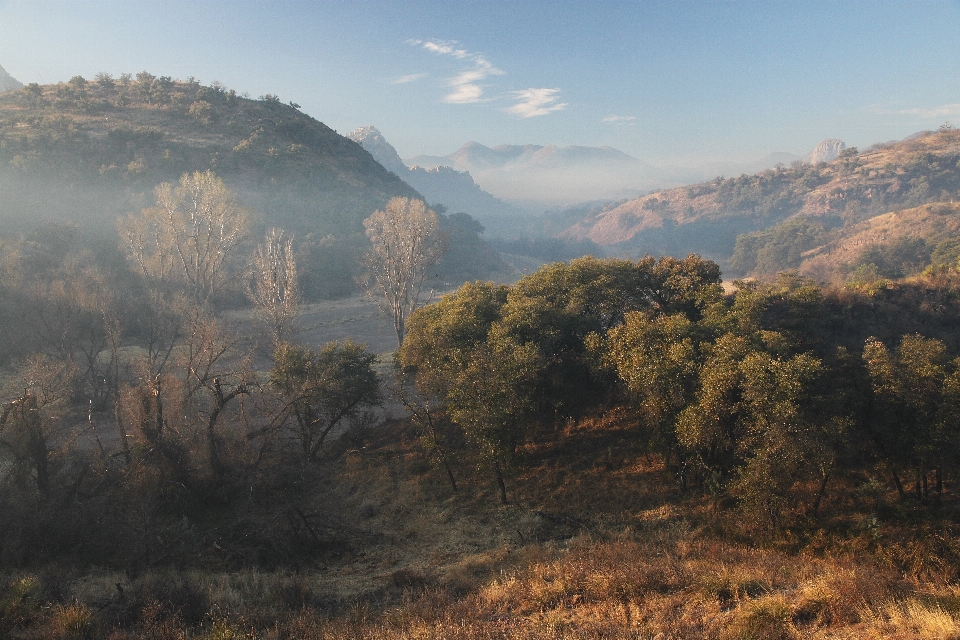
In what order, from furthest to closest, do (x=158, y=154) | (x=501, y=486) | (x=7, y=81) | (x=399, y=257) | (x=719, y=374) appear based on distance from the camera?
(x=7, y=81) → (x=158, y=154) → (x=399, y=257) → (x=501, y=486) → (x=719, y=374)

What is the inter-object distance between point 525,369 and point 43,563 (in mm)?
11277

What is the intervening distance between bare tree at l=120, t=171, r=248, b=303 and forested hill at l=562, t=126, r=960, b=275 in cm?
6533

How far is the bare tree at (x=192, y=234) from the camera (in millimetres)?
26500

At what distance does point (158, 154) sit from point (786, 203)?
392 ft

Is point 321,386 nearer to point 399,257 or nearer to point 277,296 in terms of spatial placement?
point 277,296

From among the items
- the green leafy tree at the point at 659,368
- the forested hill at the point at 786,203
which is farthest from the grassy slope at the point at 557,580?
the forested hill at the point at 786,203

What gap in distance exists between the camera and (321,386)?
1570 centimetres

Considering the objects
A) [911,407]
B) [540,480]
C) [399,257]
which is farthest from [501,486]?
[399,257]

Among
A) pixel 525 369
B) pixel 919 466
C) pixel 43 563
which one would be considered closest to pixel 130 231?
pixel 43 563

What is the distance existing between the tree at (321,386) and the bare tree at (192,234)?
532 inches

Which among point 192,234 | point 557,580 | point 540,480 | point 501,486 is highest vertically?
point 192,234

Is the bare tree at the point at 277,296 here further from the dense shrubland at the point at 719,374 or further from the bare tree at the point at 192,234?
the dense shrubland at the point at 719,374

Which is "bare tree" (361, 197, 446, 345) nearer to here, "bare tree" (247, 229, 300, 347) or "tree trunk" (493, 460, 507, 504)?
"bare tree" (247, 229, 300, 347)

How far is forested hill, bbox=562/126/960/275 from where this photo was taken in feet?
247
